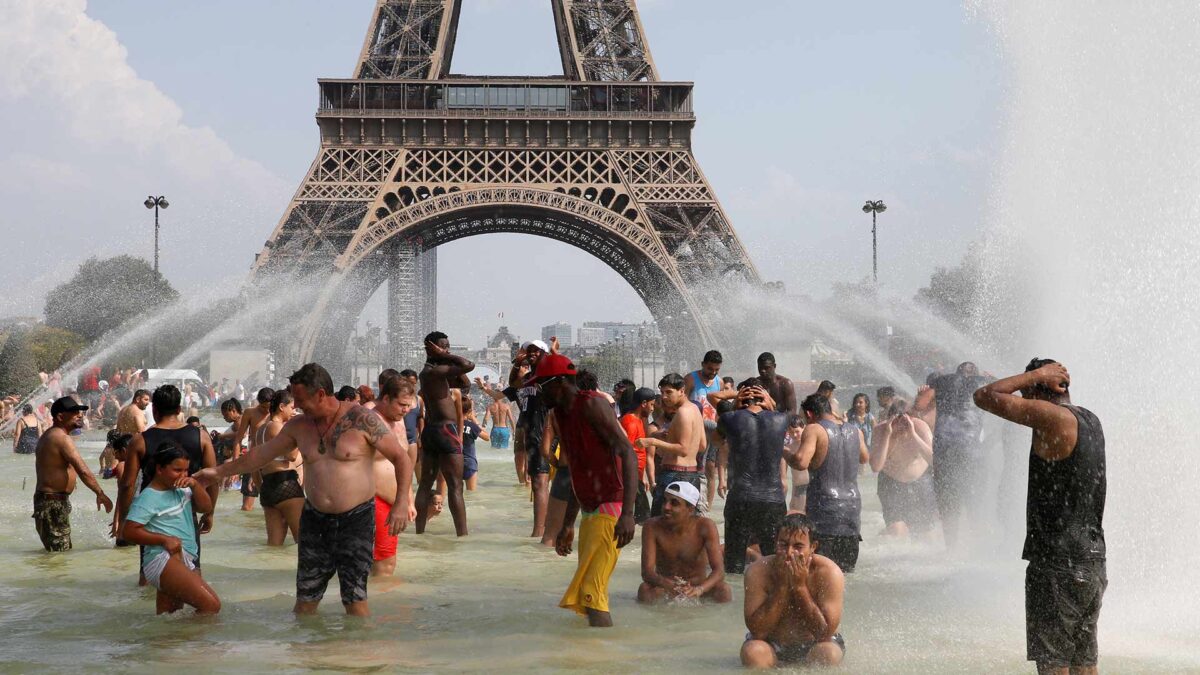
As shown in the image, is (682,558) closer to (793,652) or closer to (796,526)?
(793,652)

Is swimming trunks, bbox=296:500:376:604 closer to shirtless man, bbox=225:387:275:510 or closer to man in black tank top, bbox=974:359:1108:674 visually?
man in black tank top, bbox=974:359:1108:674

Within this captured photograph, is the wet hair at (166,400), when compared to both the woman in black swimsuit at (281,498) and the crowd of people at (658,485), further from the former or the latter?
the woman in black swimsuit at (281,498)

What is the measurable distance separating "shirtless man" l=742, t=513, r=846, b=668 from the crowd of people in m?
0.01

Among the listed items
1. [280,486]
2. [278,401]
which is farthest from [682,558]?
[278,401]

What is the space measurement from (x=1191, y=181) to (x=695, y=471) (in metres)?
4.77

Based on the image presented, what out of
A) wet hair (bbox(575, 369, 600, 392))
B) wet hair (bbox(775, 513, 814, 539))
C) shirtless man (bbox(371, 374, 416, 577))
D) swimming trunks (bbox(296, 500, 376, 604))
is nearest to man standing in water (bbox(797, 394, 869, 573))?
wet hair (bbox(575, 369, 600, 392))

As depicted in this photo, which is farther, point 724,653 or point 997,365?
point 997,365

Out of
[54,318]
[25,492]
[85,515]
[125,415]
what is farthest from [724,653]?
[54,318]

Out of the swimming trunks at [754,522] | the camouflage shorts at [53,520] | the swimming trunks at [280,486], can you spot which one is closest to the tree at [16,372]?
the camouflage shorts at [53,520]

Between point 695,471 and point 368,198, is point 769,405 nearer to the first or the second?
point 695,471

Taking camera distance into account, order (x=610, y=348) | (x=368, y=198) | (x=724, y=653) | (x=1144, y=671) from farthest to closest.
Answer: (x=610, y=348) < (x=368, y=198) < (x=724, y=653) < (x=1144, y=671)

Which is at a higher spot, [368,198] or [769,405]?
[368,198]

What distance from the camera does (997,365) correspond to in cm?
1391

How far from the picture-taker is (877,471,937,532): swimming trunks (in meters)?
13.0
